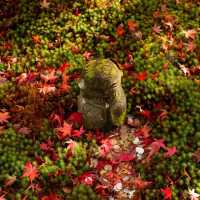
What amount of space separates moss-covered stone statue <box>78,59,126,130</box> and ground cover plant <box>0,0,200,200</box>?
23cm

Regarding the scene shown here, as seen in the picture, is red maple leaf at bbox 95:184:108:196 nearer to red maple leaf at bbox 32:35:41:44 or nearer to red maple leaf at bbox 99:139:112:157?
red maple leaf at bbox 99:139:112:157

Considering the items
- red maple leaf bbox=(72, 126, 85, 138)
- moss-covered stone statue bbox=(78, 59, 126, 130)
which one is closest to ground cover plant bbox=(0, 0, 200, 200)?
red maple leaf bbox=(72, 126, 85, 138)

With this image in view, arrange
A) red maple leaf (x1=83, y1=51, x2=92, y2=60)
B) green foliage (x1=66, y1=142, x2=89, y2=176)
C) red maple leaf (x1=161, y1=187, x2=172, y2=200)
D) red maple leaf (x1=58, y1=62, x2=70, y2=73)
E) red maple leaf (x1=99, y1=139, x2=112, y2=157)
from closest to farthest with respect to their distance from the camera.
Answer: red maple leaf (x1=161, y1=187, x2=172, y2=200) → green foliage (x1=66, y1=142, x2=89, y2=176) → red maple leaf (x1=99, y1=139, x2=112, y2=157) → red maple leaf (x1=58, y1=62, x2=70, y2=73) → red maple leaf (x1=83, y1=51, x2=92, y2=60)

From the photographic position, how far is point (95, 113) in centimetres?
578

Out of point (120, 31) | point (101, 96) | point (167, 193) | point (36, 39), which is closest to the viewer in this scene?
point (167, 193)

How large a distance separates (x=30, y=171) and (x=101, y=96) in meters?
1.27

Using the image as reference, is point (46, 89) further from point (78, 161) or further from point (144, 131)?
point (144, 131)

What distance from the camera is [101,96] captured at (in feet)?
18.4

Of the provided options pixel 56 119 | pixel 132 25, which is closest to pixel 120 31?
pixel 132 25

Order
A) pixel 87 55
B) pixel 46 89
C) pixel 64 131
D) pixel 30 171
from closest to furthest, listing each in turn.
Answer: pixel 30 171 < pixel 64 131 < pixel 46 89 < pixel 87 55

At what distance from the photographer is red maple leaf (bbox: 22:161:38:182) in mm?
5457

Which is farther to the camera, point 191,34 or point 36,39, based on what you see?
point 191,34

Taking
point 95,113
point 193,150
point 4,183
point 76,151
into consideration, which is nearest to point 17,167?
point 4,183

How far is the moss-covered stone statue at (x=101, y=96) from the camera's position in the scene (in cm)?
535
